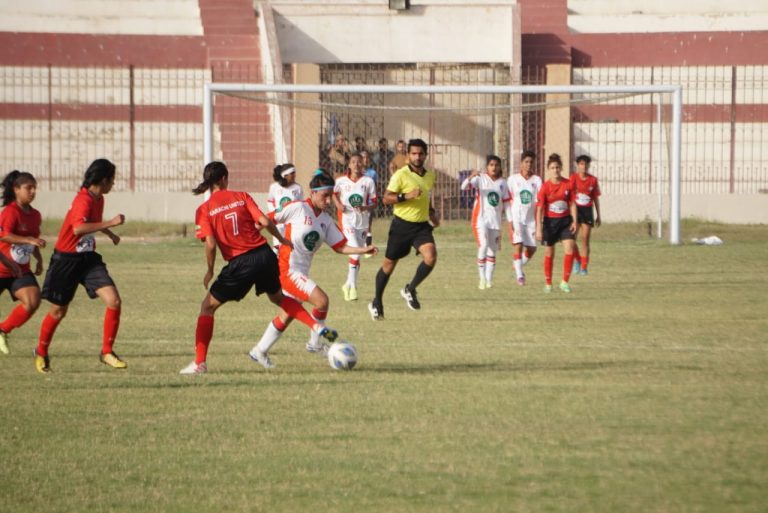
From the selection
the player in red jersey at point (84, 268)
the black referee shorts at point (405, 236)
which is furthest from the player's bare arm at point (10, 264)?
the black referee shorts at point (405, 236)

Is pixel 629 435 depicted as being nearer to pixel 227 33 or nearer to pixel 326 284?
pixel 326 284

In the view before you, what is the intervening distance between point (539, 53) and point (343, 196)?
14179mm

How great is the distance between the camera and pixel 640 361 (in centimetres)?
1123

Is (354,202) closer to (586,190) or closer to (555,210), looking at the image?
(555,210)

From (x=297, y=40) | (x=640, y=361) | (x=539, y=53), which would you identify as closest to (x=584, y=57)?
(x=539, y=53)

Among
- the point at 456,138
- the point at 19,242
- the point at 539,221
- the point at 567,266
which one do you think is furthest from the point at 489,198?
the point at 456,138

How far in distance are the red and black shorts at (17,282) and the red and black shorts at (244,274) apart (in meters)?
2.07

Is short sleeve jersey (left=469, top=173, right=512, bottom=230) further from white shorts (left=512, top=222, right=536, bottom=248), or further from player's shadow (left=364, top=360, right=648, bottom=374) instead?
player's shadow (left=364, top=360, right=648, bottom=374)

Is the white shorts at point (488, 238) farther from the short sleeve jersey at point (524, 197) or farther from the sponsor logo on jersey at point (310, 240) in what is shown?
the sponsor logo on jersey at point (310, 240)

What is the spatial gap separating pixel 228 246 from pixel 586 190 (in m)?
11.9

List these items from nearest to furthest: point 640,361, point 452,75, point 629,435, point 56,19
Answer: point 629,435 → point 640,361 → point 452,75 → point 56,19

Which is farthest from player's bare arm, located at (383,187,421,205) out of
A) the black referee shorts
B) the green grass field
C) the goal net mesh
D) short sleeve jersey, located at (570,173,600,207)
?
the goal net mesh

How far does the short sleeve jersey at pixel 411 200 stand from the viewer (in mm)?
15617

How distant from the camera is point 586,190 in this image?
21.6 m
